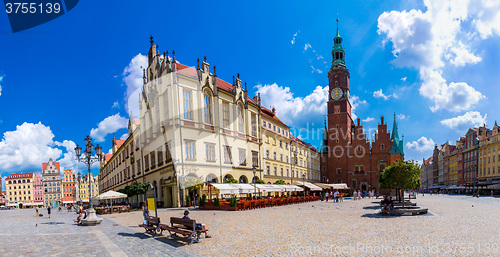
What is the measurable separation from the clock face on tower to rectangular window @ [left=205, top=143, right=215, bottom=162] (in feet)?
162

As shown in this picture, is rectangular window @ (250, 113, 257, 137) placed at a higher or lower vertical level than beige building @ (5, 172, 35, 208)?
higher

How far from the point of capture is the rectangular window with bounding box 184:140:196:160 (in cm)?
3378

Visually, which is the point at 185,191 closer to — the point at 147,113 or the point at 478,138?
the point at 147,113

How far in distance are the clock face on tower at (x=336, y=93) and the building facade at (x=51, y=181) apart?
12734 centimetres

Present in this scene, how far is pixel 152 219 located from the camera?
44.7 feet

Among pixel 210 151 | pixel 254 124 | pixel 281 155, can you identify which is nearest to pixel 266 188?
pixel 210 151

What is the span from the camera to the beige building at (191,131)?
3353cm

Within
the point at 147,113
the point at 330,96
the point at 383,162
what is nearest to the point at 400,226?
the point at 147,113

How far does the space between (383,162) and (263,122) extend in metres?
36.7

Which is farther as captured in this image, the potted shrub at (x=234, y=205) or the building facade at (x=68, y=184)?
the building facade at (x=68, y=184)

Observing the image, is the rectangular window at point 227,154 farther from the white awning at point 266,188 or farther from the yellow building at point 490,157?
the yellow building at point 490,157

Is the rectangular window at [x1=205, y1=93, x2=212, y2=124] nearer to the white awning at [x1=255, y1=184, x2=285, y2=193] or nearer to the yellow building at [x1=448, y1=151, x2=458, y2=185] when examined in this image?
the white awning at [x1=255, y1=184, x2=285, y2=193]

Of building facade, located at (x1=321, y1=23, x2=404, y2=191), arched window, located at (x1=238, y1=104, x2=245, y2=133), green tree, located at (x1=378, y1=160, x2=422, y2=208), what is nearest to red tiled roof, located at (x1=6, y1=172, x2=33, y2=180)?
building facade, located at (x1=321, y1=23, x2=404, y2=191)

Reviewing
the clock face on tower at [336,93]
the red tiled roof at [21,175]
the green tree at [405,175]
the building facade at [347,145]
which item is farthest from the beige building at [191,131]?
the red tiled roof at [21,175]
